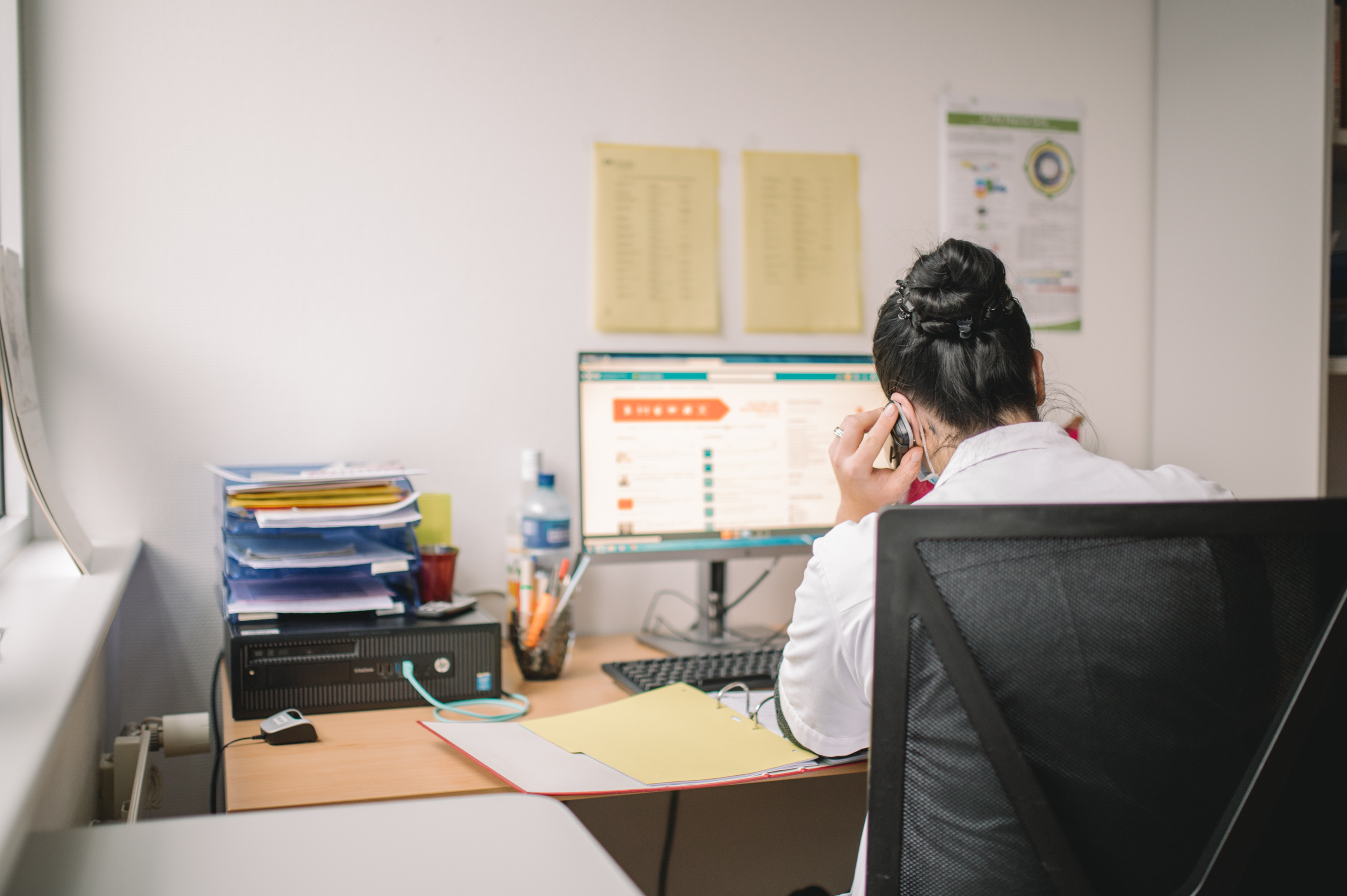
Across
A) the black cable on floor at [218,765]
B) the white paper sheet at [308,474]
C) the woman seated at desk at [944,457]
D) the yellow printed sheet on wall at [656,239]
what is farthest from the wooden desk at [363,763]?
the yellow printed sheet on wall at [656,239]

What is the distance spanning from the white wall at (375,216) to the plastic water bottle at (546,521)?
0.25 feet

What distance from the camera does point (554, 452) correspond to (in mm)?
1604

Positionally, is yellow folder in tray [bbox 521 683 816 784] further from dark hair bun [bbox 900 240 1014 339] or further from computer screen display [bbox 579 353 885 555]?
dark hair bun [bbox 900 240 1014 339]

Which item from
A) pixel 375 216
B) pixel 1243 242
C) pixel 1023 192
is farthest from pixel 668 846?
pixel 1243 242

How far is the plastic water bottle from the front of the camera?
1462mm

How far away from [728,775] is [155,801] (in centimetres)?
98

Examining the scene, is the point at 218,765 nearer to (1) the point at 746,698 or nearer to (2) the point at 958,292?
(1) the point at 746,698

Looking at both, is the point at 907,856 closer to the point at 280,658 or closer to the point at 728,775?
the point at 728,775

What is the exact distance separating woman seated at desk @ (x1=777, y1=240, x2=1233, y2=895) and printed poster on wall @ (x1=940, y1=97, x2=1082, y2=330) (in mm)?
853

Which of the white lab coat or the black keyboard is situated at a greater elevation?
the white lab coat

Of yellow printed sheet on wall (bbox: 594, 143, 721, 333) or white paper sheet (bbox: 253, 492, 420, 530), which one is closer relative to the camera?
white paper sheet (bbox: 253, 492, 420, 530)

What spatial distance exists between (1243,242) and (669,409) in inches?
46.8

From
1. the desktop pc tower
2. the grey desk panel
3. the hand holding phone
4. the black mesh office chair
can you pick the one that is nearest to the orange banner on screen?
the hand holding phone

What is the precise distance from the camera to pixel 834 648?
2.86 ft
